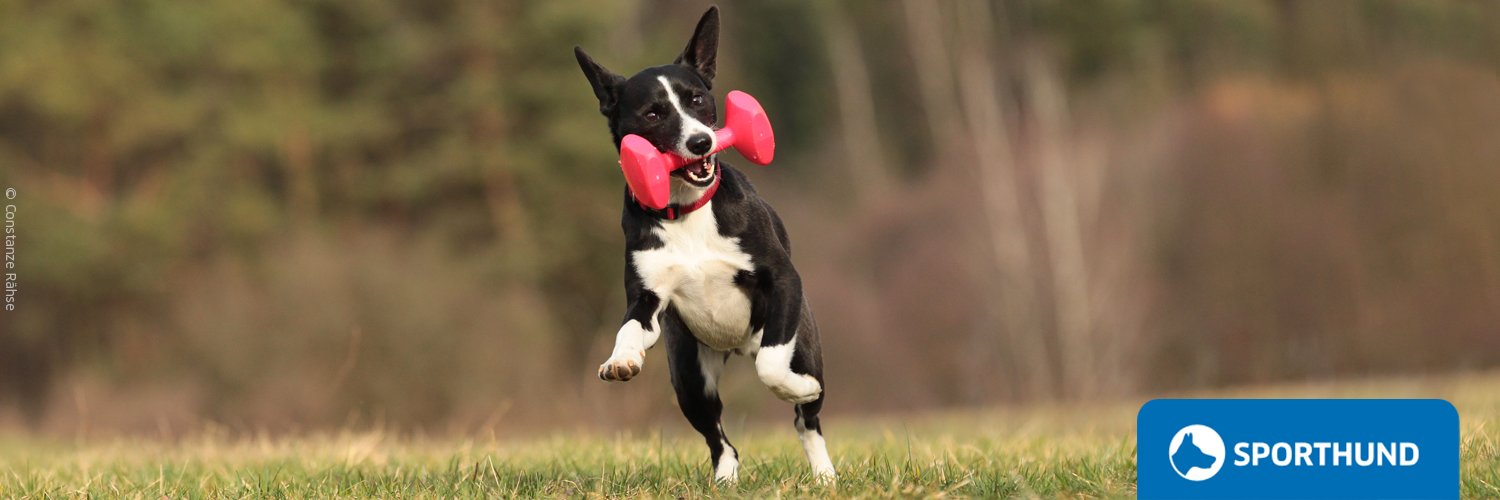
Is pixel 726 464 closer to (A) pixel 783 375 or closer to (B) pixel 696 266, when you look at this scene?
(A) pixel 783 375

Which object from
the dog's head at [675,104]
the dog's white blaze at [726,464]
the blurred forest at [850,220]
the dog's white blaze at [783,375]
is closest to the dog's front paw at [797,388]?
the dog's white blaze at [783,375]

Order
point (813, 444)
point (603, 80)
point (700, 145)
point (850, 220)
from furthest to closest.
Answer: point (850, 220)
point (813, 444)
point (603, 80)
point (700, 145)

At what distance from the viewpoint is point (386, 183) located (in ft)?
88.4

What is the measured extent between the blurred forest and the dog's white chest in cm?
1699

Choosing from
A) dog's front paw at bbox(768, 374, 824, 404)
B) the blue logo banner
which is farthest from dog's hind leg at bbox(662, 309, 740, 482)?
the blue logo banner

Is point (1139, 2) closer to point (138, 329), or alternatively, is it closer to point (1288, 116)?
point (1288, 116)

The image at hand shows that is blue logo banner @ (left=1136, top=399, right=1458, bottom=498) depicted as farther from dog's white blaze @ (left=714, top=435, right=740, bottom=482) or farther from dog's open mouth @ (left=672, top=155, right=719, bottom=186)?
dog's open mouth @ (left=672, top=155, right=719, bottom=186)

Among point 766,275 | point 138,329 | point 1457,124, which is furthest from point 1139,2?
point 766,275

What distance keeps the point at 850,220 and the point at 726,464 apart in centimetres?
2422

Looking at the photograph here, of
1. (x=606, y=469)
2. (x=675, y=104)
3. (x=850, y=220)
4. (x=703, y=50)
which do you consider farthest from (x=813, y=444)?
(x=850, y=220)

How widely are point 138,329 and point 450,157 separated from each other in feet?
19.5

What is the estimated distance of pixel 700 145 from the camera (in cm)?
476

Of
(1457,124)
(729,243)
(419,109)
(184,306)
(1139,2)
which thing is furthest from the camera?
(1139,2)

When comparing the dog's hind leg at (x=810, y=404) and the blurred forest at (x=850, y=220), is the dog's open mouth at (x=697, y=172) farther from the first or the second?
the blurred forest at (x=850, y=220)
